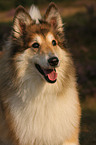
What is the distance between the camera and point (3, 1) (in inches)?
1184

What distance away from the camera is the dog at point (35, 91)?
409 centimetres

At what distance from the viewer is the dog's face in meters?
3.94

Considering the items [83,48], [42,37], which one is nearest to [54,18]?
[42,37]

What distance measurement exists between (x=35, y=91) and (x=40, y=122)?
21.8 inches

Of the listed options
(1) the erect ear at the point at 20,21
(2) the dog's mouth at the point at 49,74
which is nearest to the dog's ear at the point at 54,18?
(1) the erect ear at the point at 20,21

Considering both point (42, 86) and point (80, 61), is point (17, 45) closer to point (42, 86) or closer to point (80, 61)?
point (42, 86)

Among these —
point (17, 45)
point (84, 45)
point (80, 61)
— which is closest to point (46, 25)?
point (17, 45)

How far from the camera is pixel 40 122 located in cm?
414

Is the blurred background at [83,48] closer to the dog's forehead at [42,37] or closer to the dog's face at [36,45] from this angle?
the dog's face at [36,45]

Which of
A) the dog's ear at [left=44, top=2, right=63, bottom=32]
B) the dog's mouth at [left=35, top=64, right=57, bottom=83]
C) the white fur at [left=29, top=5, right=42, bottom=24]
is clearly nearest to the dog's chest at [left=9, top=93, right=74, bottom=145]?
the dog's mouth at [left=35, top=64, right=57, bottom=83]

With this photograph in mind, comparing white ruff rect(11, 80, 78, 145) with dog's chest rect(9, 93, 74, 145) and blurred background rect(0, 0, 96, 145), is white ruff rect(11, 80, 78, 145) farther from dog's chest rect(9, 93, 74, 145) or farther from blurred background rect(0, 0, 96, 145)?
blurred background rect(0, 0, 96, 145)

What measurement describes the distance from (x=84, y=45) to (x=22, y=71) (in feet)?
37.8

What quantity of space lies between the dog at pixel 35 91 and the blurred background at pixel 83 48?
0.64 metres

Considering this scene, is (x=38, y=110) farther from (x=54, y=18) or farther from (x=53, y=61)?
(x=54, y=18)
